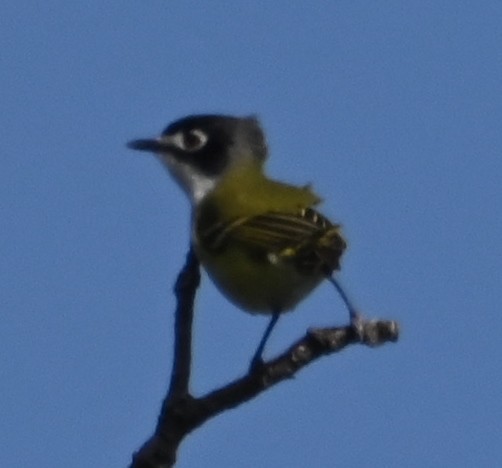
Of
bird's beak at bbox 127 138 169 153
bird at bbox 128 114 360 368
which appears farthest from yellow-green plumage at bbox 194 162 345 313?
bird's beak at bbox 127 138 169 153

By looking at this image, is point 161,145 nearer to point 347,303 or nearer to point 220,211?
point 220,211

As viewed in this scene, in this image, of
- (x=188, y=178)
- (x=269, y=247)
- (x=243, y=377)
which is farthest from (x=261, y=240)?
(x=188, y=178)

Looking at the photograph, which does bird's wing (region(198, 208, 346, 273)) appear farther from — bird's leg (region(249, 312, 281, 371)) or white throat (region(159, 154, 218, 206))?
white throat (region(159, 154, 218, 206))

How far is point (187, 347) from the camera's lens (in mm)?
4461

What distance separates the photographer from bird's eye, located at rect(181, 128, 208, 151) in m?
9.02

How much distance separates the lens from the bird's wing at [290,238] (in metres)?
6.30

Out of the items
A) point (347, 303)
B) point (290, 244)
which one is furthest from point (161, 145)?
point (347, 303)

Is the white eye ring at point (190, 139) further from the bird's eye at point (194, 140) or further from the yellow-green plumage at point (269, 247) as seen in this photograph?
the yellow-green plumage at point (269, 247)

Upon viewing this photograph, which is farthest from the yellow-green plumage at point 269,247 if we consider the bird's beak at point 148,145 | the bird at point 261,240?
the bird's beak at point 148,145

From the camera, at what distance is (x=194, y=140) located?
9.12m

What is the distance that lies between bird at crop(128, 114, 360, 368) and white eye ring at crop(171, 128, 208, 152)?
0.16 feet

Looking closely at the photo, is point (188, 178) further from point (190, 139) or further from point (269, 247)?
point (269, 247)

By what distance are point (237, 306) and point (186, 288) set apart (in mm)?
2536

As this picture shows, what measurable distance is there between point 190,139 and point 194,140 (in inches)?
2.4
